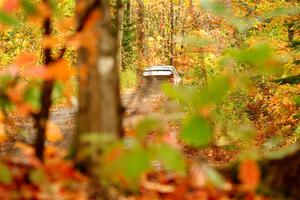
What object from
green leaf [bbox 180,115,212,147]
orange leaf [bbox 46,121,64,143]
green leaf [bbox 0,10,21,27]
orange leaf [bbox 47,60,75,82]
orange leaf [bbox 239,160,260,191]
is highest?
green leaf [bbox 0,10,21,27]

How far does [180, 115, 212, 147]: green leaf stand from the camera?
6.25ft

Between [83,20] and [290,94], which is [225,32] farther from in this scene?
[83,20]

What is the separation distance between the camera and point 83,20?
2.75 meters

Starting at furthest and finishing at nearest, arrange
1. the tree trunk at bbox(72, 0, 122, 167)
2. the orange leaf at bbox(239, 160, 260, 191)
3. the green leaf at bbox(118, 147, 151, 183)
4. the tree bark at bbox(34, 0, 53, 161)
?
the tree bark at bbox(34, 0, 53, 161), the tree trunk at bbox(72, 0, 122, 167), the orange leaf at bbox(239, 160, 260, 191), the green leaf at bbox(118, 147, 151, 183)

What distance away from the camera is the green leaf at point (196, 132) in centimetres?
190

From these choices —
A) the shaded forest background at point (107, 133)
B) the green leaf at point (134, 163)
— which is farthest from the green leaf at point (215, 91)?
the green leaf at point (134, 163)

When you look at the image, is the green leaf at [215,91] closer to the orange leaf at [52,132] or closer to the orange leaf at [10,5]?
the orange leaf at [10,5]

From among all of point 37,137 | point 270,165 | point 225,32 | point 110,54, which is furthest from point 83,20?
point 225,32

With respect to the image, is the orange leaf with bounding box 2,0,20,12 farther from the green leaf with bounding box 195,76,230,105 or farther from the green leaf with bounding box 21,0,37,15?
the green leaf with bounding box 195,76,230,105

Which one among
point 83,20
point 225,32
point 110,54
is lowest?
point 110,54

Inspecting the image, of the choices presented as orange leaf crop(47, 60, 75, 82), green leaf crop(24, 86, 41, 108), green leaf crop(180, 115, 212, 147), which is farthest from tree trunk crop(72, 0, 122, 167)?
green leaf crop(180, 115, 212, 147)

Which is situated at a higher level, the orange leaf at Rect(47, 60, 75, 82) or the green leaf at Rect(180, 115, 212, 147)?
the orange leaf at Rect(47, 60, 75, 82)

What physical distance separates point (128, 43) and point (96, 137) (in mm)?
39061

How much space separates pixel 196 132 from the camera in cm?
192
